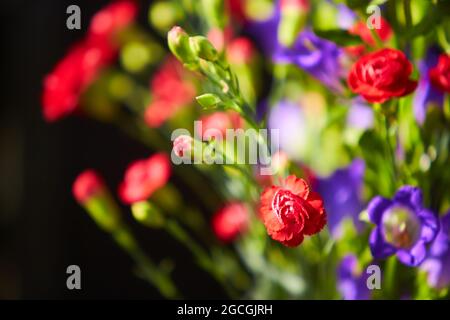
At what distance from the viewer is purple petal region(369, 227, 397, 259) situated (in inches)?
16.0

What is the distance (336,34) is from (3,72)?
85 cm

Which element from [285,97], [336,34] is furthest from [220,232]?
[336,34]

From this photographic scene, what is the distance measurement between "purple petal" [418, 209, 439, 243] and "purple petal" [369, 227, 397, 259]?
0.02 meters

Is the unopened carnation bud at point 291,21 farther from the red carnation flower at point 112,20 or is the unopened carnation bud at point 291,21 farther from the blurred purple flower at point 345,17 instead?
the red carnation flower at point 112,20

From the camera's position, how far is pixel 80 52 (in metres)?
0.62

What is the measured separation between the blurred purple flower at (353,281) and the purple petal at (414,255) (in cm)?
6

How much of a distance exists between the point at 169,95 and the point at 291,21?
14cm

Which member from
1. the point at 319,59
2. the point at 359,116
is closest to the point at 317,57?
the point at 319,59

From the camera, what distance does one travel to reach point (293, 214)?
1.22 ft

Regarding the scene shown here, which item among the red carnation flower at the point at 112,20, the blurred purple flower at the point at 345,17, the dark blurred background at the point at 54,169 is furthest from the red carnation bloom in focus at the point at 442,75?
the dark blurred background at the point at 54,169

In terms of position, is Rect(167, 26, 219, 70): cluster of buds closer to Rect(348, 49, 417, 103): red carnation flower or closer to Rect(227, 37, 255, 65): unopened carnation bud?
Rect(348, 49, 417, 103): red carnation flower

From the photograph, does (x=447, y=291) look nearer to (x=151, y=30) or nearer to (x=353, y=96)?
(x=353, y=96)

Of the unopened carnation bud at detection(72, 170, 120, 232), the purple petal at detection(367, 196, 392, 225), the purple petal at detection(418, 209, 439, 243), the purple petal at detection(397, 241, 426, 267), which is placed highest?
the unopened carnation bud at detection(72, 170, 120, 232)

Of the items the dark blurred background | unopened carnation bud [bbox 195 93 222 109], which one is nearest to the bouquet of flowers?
unopened carnation bud [bbox 195 93 222 109]
